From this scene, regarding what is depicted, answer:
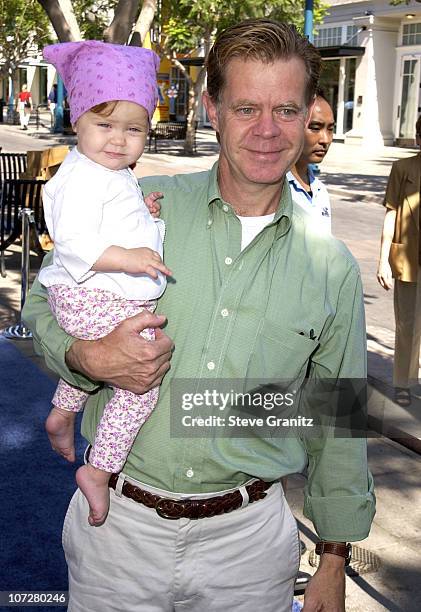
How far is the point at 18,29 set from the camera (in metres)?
51.6

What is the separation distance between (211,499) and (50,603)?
2.10m

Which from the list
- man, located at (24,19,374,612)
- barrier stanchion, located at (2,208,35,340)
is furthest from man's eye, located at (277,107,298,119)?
barrier stanchion, located at (2,208,35,340)

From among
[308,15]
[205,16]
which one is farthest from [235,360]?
[205,16]

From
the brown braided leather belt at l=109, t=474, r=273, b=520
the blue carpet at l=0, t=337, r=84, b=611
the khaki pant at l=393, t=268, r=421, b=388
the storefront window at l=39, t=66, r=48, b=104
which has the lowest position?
the storefront window at l=39, t=66, r=48, b=104

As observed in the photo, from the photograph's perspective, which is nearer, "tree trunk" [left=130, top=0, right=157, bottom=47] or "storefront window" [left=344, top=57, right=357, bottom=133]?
"tree trunk" [left=130, top=0, right=157, bottom=47]

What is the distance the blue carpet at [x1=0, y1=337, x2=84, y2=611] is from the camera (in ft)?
14.7

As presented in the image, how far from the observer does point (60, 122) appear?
43.6 metres

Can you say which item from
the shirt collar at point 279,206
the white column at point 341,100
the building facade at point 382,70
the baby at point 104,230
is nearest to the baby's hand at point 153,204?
the baby at point 104,230

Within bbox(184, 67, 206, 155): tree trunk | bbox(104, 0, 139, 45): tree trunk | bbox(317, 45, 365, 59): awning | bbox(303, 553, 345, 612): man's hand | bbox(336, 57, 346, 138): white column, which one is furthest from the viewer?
bbox(336, 57, 346, 138): white column

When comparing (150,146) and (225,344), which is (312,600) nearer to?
(225,344)

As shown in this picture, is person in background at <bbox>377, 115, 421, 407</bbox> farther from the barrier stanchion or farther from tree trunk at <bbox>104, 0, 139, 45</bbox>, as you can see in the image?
tree trunk at <bbox>104, 0, 139, 45</bbox>

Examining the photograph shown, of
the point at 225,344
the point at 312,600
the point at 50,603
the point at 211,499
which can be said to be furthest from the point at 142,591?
the point at 50,603

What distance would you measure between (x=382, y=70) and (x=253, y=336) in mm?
43395

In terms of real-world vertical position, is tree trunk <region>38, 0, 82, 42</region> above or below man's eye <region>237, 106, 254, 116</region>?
above
